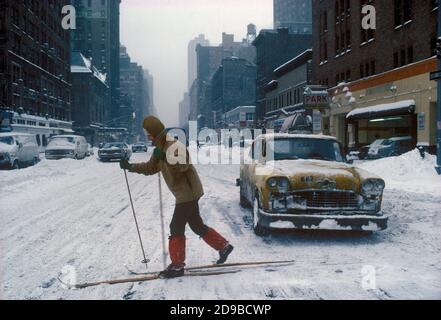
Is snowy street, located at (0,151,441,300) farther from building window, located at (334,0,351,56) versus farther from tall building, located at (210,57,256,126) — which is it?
tall building, located at (210,57,256,126)

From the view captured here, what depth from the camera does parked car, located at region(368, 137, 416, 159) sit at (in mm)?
25938

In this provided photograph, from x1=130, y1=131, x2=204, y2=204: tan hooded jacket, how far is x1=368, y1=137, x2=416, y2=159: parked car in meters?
22.5

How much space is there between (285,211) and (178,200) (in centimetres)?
208

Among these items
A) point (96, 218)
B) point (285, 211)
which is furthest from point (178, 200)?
point (96, 218)

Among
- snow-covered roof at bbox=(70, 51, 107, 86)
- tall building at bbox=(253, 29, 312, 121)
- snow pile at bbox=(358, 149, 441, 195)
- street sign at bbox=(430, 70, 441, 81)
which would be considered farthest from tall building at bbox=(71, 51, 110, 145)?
street sign at bbox=(430, 70, 441, 81)

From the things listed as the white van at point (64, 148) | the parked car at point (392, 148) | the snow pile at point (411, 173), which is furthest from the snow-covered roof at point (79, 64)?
the snow pile at point (411, 173)

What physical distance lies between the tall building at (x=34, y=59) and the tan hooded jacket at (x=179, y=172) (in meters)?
41.9

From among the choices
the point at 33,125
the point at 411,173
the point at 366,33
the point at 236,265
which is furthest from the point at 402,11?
the point at 33,125

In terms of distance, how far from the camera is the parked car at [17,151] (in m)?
21.6

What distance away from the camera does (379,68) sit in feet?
103

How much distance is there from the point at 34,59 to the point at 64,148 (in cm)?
2720

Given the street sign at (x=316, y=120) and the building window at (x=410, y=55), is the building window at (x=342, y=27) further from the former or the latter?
the street sign at (x=316, y=120)

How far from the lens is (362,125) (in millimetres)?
35219

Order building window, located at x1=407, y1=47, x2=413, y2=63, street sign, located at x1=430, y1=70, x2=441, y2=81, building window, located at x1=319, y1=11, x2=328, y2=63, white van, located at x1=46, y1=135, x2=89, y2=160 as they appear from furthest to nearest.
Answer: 1. building window, located at x1=319, y1=11, x2=328, y2=63
2. white van, located at x1=46, y1=135, x2=89, y2=160
3. building window, located at x1=407, y1=47, x2=413, y2=63
4. street sign, located at x1=430, y1=70, x2=441, y2=81
